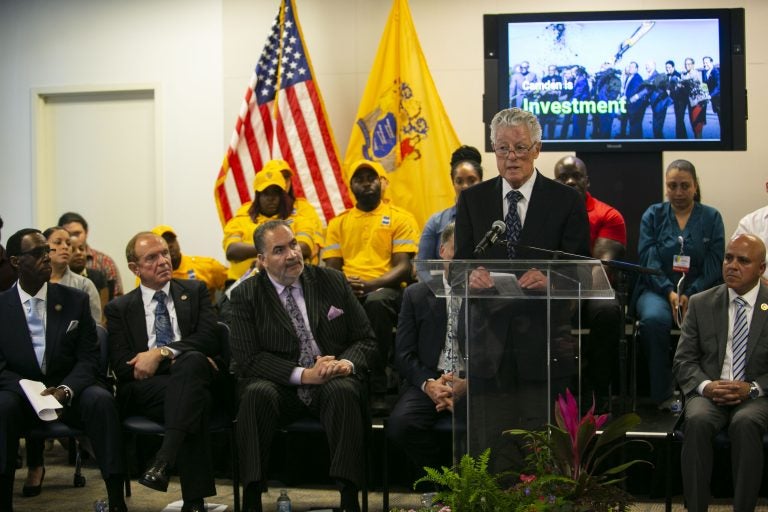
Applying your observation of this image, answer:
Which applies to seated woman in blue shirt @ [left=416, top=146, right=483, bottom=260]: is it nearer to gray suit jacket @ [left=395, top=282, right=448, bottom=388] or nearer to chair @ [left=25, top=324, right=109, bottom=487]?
gray suit jacket @ [left=395, top=282, right=448, bottom=388]

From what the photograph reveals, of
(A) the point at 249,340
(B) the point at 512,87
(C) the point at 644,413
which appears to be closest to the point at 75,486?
(A) the point at 249,340

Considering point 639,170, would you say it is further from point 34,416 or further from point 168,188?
point 34,416

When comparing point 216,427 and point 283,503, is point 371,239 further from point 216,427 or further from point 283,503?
point 283,503

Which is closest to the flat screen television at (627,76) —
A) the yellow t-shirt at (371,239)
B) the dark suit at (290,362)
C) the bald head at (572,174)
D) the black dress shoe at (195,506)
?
the bald head at (572,174)

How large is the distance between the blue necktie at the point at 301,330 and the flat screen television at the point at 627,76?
275 cm

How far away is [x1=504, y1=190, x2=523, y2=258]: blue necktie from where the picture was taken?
405 cm

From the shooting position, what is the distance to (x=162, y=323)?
5.25 metres

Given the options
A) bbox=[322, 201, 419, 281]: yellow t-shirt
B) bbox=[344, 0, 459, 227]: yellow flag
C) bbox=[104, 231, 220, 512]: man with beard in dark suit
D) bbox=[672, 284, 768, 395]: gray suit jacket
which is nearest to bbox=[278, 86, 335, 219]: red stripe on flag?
bbox=[344, 0, 459, 227]: yellow flag

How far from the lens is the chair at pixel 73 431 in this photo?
15.9 feet

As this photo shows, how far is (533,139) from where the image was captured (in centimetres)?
392

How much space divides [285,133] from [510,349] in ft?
14.3

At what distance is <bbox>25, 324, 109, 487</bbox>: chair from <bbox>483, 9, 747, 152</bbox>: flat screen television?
3.24m

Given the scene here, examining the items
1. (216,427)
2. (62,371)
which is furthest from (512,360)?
(62,371)

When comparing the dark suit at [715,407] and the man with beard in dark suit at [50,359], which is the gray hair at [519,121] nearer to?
the dark suit at [715,407]
